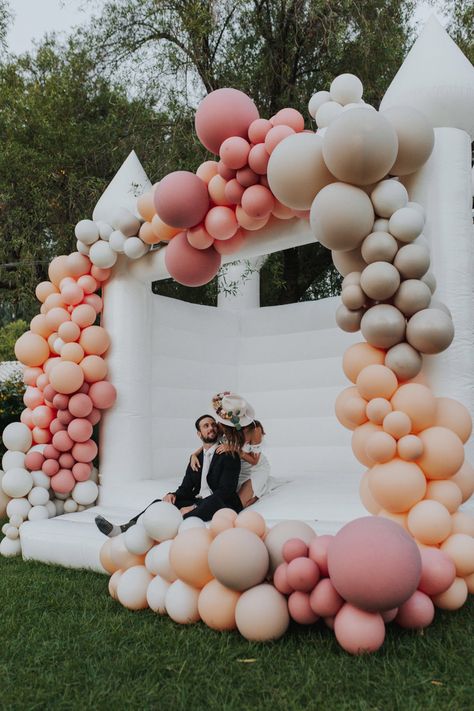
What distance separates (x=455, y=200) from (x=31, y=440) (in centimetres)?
309

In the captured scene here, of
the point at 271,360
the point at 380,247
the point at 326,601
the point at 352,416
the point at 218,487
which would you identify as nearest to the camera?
the point at 326,601

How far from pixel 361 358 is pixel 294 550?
86cm

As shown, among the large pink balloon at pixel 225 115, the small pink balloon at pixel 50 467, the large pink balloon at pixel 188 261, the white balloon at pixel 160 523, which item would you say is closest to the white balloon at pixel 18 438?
the small pink balloon at pixel 50 467

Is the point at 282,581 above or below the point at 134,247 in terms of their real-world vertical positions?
below

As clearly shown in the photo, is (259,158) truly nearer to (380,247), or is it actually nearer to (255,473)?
(380,247)

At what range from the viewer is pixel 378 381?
2.65m

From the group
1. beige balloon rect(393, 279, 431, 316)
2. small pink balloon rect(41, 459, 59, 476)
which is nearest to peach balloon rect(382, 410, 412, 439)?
beige balloon rect(393, 279, 431, 316)

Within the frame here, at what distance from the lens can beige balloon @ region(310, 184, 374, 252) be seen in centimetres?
263

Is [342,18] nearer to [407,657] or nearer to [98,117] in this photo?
[98,117]

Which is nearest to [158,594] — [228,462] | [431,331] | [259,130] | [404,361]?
[228,462]

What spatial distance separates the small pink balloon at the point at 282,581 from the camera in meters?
2.38

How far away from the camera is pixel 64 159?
6344 millimetres

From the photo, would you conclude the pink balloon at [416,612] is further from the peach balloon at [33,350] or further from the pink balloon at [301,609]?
the peach balloon at [33,350]

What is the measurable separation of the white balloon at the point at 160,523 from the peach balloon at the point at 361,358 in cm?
102
